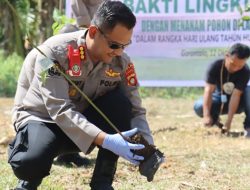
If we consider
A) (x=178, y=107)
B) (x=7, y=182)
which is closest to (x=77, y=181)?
(x=7, y=182)

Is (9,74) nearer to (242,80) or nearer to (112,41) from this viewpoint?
(242,80)

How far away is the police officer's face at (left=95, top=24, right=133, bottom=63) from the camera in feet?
9.21

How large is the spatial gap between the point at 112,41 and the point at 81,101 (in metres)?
→ 0.42

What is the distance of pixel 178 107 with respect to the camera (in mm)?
8773

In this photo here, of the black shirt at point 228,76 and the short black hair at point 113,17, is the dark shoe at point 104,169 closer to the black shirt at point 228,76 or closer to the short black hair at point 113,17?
the short black hair at point 113,17

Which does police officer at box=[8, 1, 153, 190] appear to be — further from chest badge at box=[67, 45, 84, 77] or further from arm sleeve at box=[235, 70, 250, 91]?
arm sleeve at box=[235, 70, 250, 91]

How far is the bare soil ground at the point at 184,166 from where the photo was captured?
3.76 metres

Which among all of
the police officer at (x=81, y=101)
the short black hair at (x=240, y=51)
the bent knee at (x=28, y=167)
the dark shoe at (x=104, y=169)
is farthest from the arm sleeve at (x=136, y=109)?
the short black hair at (x=240, y=51)

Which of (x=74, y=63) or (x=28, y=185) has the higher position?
(x=74, y=63)

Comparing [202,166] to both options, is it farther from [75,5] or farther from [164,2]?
[164,2]

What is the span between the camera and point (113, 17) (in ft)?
9.18

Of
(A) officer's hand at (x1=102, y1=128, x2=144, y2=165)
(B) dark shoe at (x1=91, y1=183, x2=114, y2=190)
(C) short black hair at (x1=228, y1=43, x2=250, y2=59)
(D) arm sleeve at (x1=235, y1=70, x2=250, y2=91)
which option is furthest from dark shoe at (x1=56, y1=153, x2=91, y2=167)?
(D) arm sleeve at (x1=235, y1=70, x2=250, y2=91)

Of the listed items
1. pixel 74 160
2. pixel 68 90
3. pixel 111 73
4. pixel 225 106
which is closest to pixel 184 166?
pixel 74 160

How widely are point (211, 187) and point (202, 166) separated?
2.10ft
